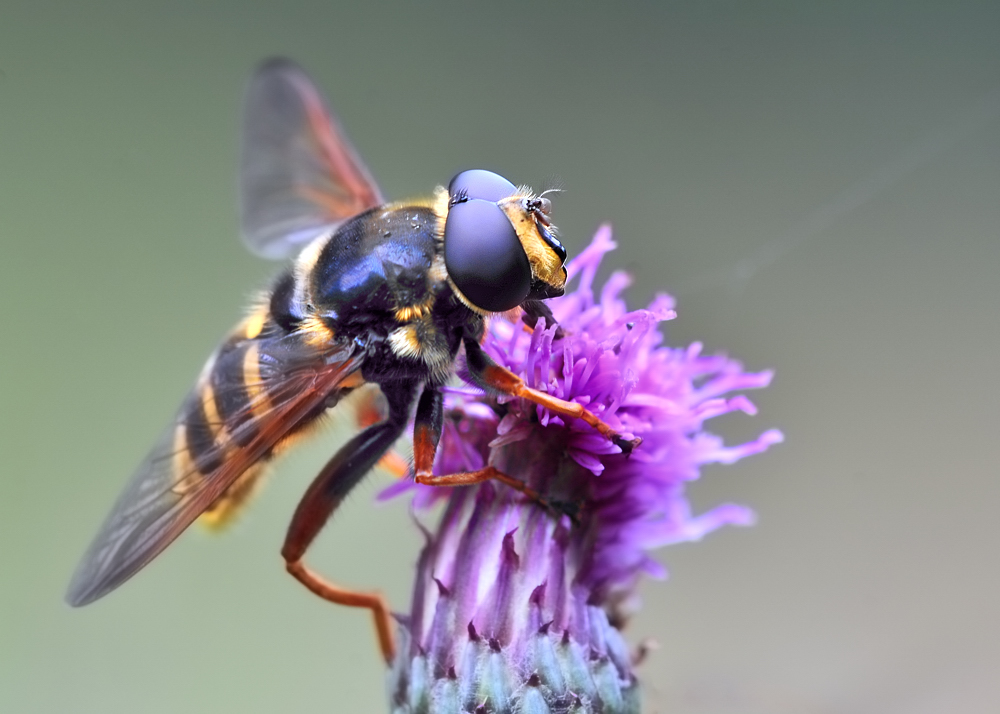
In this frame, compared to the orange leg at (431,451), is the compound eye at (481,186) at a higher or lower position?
higher

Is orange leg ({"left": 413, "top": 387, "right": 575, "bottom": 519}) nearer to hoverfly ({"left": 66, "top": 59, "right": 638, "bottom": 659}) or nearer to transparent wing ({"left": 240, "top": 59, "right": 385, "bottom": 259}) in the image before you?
hoverfly ({"left": 66, "top": 59, "right": 638, "bottom": 659})

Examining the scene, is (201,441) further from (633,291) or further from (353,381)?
(633,291)

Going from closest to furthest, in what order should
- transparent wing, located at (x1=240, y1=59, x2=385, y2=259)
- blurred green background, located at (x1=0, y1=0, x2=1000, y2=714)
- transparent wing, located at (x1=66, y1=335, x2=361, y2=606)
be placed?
transparent wing, located at (x1=66, y1=335, x2=361, y2=606) → transparent wing, located at (x1=240, y1=59, x2=385, y2=259) → blurred green background, located at (x1=0, y1=0, x2=1000, y2=714)

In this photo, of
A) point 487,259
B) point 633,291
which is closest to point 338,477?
point 487,259

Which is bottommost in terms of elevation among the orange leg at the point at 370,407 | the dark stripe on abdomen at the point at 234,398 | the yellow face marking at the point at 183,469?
the yellow face marking at the point at 183,469

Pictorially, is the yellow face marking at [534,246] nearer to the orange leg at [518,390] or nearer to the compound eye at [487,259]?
the compound eye at [487,259]

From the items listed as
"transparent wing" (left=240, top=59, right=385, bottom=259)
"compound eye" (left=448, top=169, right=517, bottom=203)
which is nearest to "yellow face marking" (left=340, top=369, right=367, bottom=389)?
"compound eye" (left=448, top=169, right=517, bottom=203)

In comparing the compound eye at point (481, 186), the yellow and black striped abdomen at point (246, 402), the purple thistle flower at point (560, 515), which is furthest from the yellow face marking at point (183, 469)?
the compound eye at point (481, 186)
